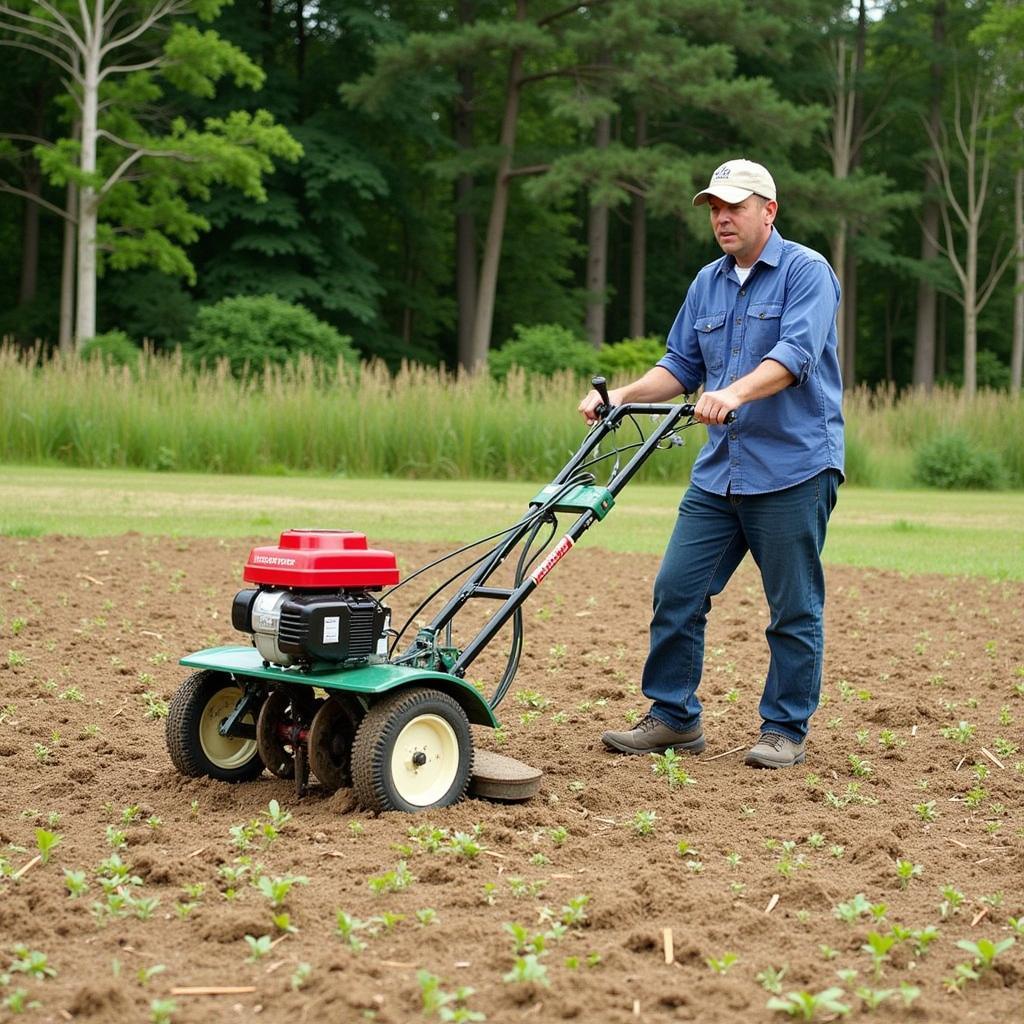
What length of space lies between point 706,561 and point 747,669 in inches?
75.4

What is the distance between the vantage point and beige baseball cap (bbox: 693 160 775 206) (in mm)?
5023

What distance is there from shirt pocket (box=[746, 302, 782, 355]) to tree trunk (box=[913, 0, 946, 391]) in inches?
1540

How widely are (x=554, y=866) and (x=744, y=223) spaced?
2309 mm

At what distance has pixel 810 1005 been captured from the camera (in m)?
2.98

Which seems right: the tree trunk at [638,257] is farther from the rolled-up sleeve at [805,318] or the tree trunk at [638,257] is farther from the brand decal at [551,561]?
the brand decal at [551,561]

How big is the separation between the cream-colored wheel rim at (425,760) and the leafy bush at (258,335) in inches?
786

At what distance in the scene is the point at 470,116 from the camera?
125 feet

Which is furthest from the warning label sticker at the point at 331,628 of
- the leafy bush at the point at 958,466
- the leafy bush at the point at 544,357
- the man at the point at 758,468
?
the leafy bush at the point at 544,357

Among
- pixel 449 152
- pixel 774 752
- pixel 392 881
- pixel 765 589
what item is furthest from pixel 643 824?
pixel 449 152

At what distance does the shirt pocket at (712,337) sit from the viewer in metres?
5.31

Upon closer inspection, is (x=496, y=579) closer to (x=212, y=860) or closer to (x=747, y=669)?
(x=747, y=669)

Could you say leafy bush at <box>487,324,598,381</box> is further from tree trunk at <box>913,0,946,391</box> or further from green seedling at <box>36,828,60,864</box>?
green seedling at <box>36,828,60,864</box>

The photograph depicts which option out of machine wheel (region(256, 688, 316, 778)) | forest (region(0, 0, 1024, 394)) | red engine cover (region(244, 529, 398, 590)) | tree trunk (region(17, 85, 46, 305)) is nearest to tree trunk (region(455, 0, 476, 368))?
forest (region(0, 0, 1024, 394))

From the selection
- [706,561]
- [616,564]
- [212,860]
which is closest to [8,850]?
[212,860]
